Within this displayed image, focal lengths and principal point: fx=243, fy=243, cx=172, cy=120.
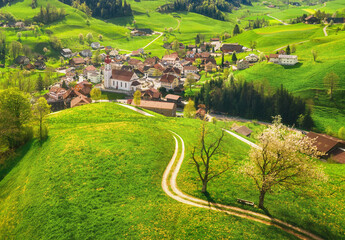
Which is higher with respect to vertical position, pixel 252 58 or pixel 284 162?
pixel 252 58

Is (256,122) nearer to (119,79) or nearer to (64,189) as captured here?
(119,79)

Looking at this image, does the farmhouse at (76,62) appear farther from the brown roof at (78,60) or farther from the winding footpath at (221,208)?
the winding footpath at (221,208)

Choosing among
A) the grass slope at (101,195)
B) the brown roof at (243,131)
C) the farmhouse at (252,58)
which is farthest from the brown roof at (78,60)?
the grass slope at (101,195)

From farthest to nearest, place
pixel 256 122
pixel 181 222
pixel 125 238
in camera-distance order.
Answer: pixel 256 122 → pixel 181 222 → pixel 125 238

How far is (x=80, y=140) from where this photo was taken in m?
47.4

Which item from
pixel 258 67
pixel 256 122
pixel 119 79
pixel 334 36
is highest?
pixel 334 36

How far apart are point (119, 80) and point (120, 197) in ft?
367

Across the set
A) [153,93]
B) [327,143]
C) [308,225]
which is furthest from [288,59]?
[308,225]

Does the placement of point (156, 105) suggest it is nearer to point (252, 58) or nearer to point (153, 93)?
point (153, 93)

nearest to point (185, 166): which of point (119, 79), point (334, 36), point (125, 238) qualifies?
point (125, 238)

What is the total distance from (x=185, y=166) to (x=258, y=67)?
11735 centimetres

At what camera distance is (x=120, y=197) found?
33.1 metres

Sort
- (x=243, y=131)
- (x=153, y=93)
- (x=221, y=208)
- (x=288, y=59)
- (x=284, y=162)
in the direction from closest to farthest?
(x=284, y=162), (x=221, y=208), (x=243, y=131), (x=153, y=93), (x=288, y=59)

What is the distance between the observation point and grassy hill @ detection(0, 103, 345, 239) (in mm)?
27953
